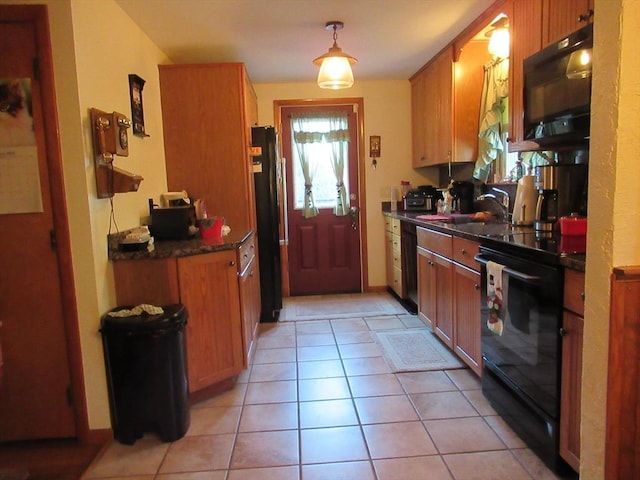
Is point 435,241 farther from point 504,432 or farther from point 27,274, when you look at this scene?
point 27,274

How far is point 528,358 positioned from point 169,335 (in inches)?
64.0

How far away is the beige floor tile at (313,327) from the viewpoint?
352cm

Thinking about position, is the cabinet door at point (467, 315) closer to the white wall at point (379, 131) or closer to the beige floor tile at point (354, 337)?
the beige floor tile at point (354, 337)

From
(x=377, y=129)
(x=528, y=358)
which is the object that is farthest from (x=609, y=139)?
(x=377, y=129)

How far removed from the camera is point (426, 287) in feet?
10.8

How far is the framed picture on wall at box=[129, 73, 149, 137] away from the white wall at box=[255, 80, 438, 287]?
1.93 metres

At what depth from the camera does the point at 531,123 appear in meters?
2.18

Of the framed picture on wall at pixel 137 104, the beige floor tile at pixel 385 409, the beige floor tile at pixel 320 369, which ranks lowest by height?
the beige floor tile at pixel 385 409

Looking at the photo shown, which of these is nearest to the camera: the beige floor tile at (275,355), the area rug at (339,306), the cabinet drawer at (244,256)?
the cabinet drawer at (244,256)

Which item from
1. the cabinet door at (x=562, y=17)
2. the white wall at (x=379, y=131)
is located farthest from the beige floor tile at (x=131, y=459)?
the white wall at (x=379, y=131)

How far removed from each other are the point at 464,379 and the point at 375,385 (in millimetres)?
548

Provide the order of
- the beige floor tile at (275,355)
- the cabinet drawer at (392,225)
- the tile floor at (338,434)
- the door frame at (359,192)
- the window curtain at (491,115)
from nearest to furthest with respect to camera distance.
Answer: the tile floor at (338,434) < the beige floor tile at (275,355) < the window curtain at (491,115) < the cabinet drawer at (392,225) < the door frame at (359,192)

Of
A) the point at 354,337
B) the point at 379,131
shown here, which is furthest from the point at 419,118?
the point at 354,337

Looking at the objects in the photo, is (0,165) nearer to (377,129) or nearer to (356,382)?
(356,382)
